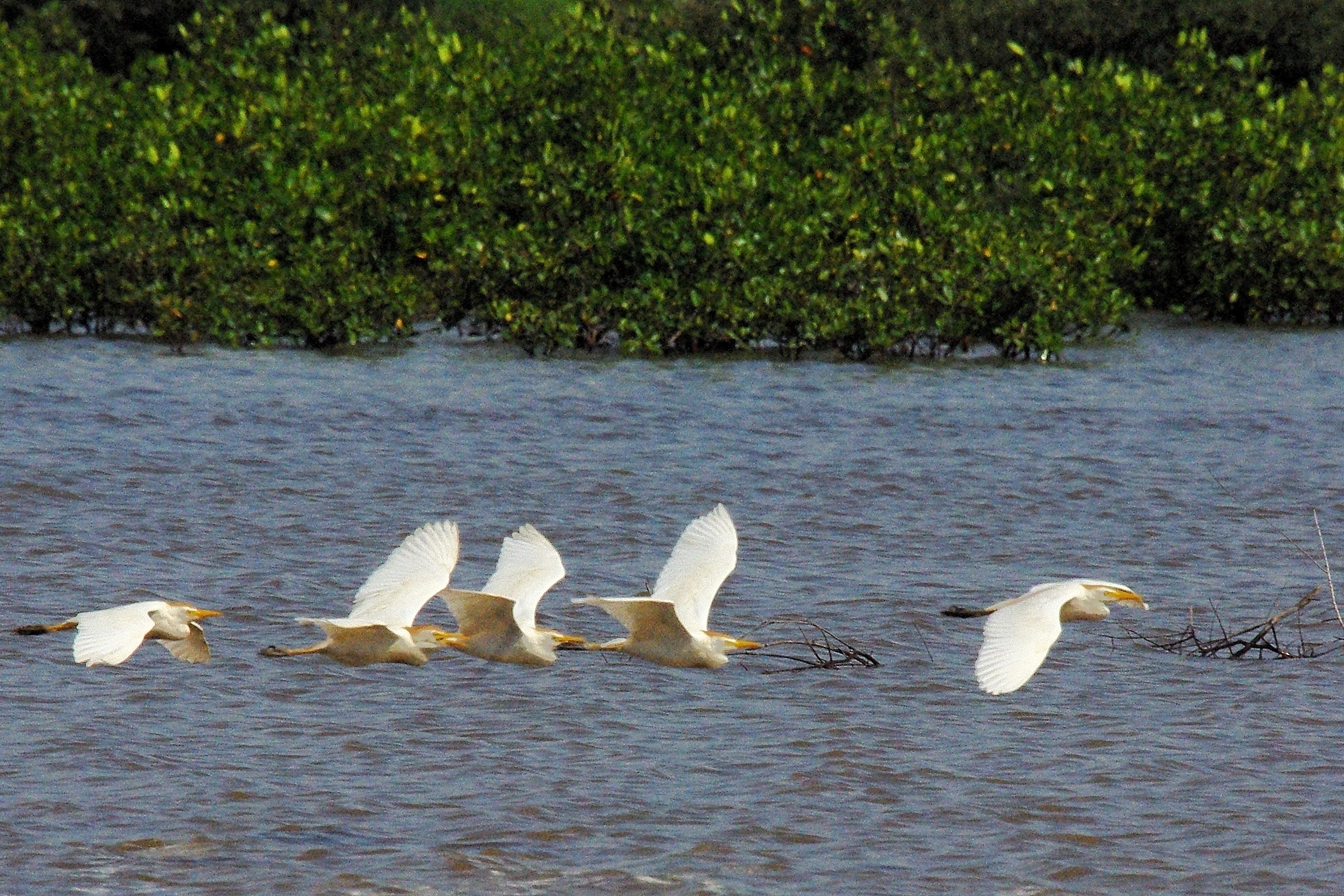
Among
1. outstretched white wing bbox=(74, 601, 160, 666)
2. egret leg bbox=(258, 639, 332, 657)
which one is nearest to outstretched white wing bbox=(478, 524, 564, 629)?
egret leg bbox=(258, 639, 332, 657)

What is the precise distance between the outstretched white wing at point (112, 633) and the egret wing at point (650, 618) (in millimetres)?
1505

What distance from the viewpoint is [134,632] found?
6.22 metres

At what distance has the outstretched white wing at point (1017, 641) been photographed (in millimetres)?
6117

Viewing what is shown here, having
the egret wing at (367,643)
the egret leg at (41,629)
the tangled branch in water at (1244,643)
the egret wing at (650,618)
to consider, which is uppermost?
the egret wing at (650,618)

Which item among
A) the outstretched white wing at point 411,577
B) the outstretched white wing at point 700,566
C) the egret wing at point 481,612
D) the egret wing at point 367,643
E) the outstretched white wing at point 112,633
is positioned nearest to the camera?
the outstretched white wing at point 112,633

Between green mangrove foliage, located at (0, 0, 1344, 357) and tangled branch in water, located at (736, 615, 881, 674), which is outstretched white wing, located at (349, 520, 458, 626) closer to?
tangled branch in water, located at (736, 615, 881, 674)

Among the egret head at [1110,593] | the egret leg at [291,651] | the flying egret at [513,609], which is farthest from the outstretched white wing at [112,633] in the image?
the egret head at [1110,593]

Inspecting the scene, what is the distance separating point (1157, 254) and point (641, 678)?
1568cm

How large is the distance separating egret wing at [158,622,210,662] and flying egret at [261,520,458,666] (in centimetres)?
22

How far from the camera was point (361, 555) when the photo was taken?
442 inches

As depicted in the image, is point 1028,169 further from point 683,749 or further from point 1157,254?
point 683,749

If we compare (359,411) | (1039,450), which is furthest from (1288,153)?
(359,411)

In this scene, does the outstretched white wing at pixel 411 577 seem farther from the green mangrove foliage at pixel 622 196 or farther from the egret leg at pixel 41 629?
the green mangrove foliage at pixel 622 196

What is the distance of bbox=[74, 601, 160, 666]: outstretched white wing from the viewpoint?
6078mm
